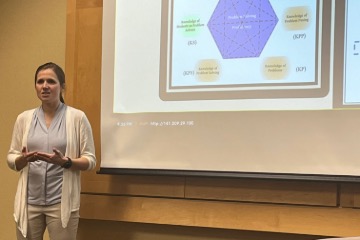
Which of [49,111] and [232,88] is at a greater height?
[232,88]

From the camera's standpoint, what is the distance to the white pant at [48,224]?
2.21 meters

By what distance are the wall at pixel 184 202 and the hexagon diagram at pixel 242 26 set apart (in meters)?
0.68

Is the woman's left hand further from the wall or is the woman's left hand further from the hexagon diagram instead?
the hexagon diagram

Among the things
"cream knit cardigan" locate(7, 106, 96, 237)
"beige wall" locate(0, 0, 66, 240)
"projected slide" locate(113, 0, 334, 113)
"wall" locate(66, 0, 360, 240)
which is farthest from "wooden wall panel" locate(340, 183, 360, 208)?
"beige wall" locate(0, 0, 66, 240)

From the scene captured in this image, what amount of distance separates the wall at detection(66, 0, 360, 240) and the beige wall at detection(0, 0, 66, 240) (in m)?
0.19

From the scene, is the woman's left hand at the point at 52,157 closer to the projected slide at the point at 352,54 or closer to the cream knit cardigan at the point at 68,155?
the cream knit cardigan at the point at 68,155

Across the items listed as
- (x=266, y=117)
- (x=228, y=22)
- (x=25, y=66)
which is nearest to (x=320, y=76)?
(x=266, y=117)

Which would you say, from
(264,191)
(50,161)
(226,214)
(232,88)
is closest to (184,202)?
(226,214)

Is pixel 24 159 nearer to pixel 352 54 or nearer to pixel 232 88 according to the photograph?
pixel 232 88

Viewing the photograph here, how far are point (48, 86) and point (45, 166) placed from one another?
0.39m

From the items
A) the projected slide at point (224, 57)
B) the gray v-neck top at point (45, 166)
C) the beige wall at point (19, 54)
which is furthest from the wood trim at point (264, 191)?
the beige wall at point (19, 54)

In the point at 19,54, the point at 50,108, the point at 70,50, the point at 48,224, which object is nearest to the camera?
the point at 48,224

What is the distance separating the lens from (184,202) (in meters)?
2.52

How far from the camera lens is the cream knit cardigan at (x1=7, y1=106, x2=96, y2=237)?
7.28 ft
